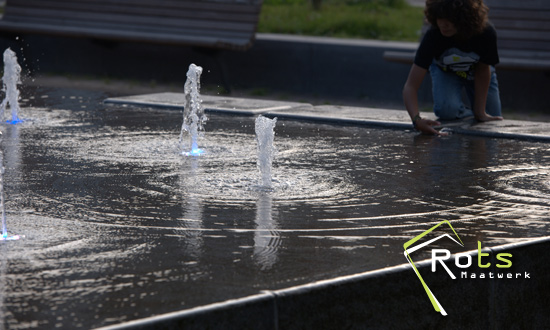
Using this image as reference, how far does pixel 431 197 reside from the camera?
11.2ft

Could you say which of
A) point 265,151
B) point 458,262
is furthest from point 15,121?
point 458,262

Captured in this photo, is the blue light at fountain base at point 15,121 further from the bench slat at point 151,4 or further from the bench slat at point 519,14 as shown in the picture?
the bench slat at point 519,14

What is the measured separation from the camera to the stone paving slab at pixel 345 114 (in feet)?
16.6

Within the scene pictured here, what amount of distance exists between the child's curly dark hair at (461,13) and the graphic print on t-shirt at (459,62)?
0.95 feet

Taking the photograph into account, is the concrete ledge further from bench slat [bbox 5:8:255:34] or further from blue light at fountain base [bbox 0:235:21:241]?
bench slat [bbox 5:8:255:34]

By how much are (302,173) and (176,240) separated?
4.18 feet

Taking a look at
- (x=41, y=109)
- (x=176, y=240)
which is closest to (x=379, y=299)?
(x=176, y=240)

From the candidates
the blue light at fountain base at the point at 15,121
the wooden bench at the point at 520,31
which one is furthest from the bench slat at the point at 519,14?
the blue light at fountain base at the point at 15,121

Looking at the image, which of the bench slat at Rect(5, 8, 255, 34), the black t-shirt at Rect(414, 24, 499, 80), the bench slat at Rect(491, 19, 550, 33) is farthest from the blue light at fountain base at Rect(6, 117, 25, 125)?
the bench slat at Rect(491, 19, 550, 33)

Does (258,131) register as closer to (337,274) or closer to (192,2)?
(337,274)

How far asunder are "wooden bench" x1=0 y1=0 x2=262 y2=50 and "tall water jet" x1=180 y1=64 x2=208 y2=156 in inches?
119

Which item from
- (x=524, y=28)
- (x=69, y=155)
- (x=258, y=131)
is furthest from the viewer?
(x=524, y=28)

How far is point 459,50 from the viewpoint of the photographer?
5301 mm

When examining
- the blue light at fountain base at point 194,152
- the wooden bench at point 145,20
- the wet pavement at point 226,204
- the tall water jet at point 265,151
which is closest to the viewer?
the wet pavement at point 226,204
